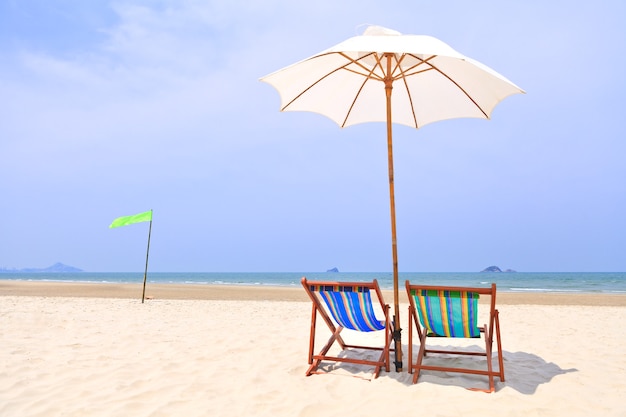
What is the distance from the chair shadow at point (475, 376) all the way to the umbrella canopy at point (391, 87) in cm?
27

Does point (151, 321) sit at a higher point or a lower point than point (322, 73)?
lower

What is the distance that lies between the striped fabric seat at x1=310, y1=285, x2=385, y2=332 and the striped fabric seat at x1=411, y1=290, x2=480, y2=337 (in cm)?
37

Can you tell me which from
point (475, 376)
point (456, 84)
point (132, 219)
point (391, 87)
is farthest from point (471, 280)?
point (391, 87)

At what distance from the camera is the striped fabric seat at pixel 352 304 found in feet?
11.5

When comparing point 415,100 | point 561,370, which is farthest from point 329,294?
point 415,100

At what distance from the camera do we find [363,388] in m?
3.23

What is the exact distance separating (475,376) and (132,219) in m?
8.52

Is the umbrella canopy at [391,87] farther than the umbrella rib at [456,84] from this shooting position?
No

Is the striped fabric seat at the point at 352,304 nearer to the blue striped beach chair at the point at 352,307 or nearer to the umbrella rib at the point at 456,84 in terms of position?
the blue striped beach chair at the point at 352,307

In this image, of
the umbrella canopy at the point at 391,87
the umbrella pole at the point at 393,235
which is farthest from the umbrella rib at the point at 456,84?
the umbrella pole at the point at 393,235

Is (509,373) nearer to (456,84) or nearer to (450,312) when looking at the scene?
(450,312)

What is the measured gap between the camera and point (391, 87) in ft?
12.7

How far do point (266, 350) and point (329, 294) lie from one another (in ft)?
4.15

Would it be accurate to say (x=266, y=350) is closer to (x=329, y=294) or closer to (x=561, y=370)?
(x=329, y=294)
